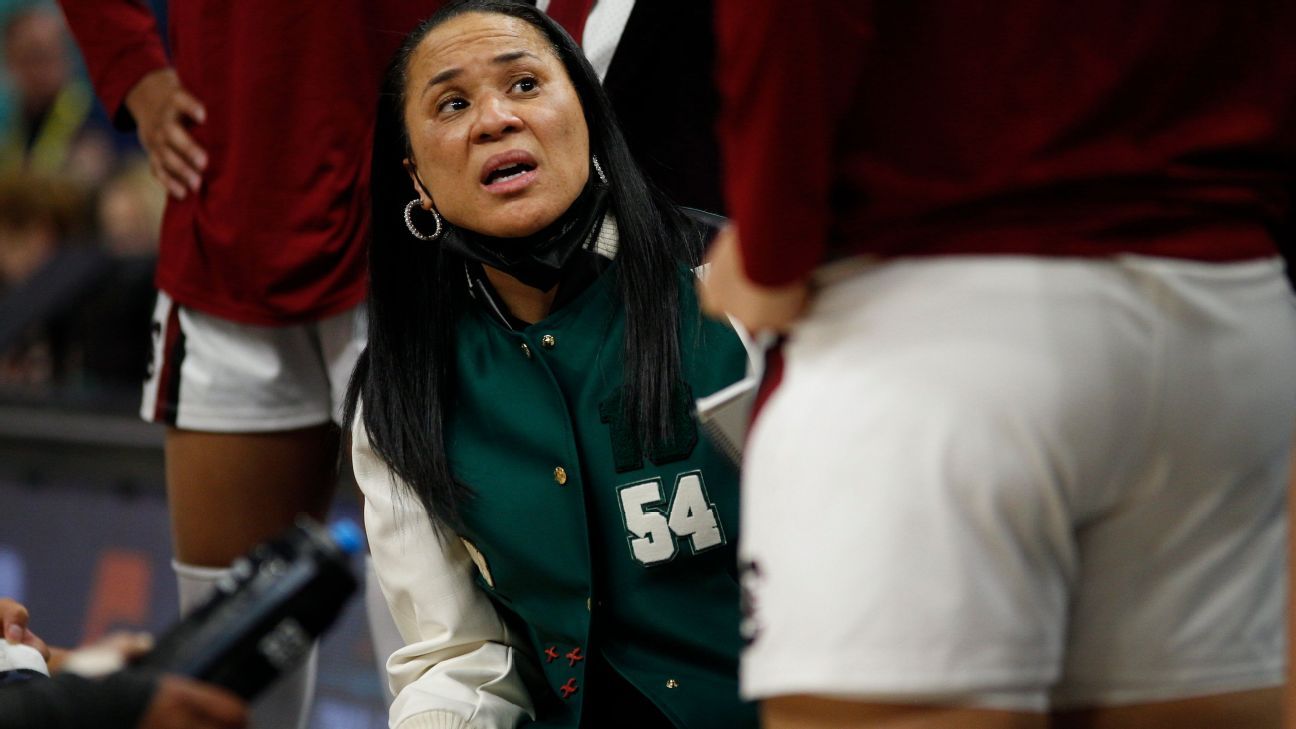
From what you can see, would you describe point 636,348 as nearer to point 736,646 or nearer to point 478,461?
point 478,461

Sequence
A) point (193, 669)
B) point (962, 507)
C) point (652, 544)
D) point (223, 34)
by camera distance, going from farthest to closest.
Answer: point (223, 34) < point (652, 544) < point (193, 669) < point (962, 507)

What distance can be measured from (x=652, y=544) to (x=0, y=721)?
0.77 meters

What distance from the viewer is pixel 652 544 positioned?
5.83ft

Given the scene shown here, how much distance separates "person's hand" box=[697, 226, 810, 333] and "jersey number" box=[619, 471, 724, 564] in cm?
62

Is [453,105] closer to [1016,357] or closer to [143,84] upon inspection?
[143,84]

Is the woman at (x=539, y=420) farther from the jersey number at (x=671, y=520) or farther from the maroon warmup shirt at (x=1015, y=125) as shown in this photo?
the maroon warmup shirt at (x=1015, y=125)

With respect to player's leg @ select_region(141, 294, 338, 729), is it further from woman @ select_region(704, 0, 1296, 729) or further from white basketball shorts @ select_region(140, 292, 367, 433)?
woman @ select_region(704, 0, 1296, 729)

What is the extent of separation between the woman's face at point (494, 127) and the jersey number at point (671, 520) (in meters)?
0.36

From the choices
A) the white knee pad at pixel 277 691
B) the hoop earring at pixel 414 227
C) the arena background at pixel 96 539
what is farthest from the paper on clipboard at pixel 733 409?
the arena background at pixel 96 539

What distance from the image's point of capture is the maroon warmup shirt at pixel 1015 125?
104cm

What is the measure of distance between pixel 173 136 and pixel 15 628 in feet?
2.85

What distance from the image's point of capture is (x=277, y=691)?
241 centimetres

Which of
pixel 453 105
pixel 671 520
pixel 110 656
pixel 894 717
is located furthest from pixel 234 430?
pixel 894 717

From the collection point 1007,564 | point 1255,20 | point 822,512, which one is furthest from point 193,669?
point 1255,20
